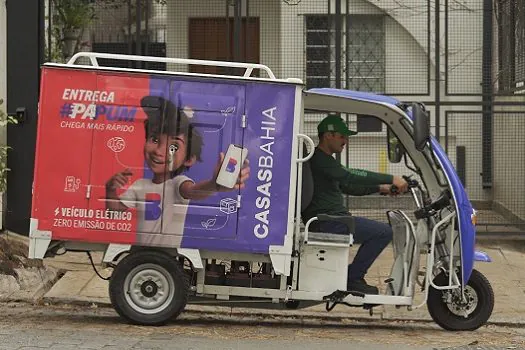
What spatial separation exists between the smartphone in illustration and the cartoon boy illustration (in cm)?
3

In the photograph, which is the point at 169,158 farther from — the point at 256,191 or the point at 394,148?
the point at 394,148

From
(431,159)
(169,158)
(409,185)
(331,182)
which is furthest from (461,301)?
(169,158)

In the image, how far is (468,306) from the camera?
8086mm

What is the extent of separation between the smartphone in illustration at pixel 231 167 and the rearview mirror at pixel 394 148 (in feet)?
5.09

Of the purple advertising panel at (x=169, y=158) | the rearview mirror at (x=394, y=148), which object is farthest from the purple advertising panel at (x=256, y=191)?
the rearview mirror at (x=394, y=148)

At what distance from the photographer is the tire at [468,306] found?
8.04 m

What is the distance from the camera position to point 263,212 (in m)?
7.57

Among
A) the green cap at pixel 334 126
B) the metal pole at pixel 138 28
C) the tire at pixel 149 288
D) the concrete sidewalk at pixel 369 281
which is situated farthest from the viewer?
the metal pole at pixel 138 28

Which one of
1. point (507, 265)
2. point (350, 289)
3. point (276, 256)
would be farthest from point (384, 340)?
point (507, 265)

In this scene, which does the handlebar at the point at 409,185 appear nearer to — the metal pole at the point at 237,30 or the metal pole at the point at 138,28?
the metal pole at the point at 237,30

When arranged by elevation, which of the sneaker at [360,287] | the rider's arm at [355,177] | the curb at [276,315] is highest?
the rider's arm at [355,177]

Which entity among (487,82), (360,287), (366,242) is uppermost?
(487,82)

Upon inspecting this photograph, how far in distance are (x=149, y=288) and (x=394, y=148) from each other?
2.57 meters

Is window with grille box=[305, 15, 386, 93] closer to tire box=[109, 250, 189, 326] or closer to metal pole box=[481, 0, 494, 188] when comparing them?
metal pole box=[481, 0, 494, 188]
